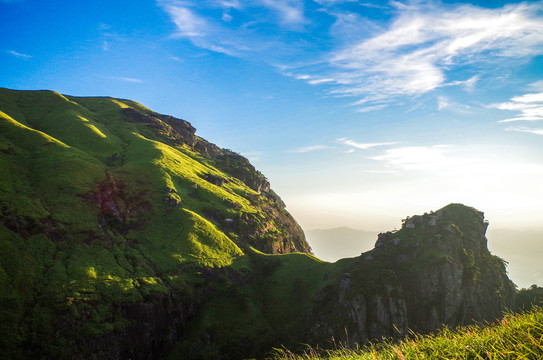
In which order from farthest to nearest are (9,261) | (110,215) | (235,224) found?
(235,224)
(110,215)
(9,261)

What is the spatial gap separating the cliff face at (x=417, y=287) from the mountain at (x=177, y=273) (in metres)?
0.33

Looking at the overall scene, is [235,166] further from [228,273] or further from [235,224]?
[228,273]

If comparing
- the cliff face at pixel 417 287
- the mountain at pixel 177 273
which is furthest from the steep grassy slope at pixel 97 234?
the cliff face at pixel 417 287

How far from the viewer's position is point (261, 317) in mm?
65625

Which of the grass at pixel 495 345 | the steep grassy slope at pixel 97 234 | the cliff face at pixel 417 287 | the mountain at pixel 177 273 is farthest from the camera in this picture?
the cliff face at pixel 417 287

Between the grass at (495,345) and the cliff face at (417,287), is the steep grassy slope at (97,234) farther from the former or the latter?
the grass at (495,345)

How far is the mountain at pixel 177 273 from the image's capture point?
147 feet

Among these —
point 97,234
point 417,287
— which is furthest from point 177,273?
point 417,287

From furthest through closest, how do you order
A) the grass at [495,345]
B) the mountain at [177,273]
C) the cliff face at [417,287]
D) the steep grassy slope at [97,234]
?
1. the cliff face at [417,287]
2. the mountain at [177,273]
3. the steep grassy slope at [97,234]
4. the grass at [495,345]

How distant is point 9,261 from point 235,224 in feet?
206

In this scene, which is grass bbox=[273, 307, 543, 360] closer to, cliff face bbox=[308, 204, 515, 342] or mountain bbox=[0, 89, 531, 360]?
mountain bbox=[0, 89, 531, 360]

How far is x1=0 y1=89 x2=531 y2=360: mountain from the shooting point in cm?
4494

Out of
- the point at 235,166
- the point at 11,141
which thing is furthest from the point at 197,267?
the point at 235,166

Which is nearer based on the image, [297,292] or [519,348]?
[519,348]
